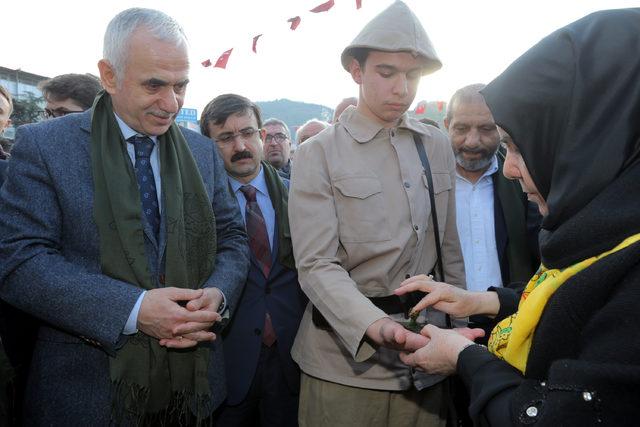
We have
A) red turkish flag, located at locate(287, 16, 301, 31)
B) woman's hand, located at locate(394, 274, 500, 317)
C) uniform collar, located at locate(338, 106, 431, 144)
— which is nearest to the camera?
woman's hand, located at locate(394, 274, 500, 317)

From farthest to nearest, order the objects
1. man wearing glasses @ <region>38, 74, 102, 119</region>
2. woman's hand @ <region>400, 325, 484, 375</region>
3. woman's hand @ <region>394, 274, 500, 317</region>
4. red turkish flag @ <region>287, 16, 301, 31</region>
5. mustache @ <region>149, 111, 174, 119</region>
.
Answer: red turkish flag @ <region>287, 16, 301, 31</region> < man wearing glasses @ <region>38, 74, 102, 119</region> < mustache @ <region>149, 111, 174, 119</region> < woman's hand @ <region>394, 274, 500, 317</region> < woman's hand @ <region>400, 325, 484, 375</region>

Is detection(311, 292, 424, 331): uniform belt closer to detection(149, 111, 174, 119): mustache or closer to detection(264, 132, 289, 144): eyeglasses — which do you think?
detection(149, 111, 174, 119): mustache

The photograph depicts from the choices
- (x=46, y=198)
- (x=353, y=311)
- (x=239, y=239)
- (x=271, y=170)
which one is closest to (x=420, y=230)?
(x=353, y=311)

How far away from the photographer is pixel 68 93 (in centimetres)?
348

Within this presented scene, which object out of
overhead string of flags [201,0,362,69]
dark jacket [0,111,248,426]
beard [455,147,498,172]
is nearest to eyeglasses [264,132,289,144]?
overhead string of flags [201,0,362,69]

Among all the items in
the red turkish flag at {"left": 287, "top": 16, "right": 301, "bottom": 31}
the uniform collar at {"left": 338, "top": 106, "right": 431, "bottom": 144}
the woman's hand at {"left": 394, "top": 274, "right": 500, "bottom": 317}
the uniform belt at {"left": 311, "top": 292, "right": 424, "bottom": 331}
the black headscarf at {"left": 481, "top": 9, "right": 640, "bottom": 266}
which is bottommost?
the uniform belt at {"left": 311, "top": 292, "right": 424, "bottom": 331}

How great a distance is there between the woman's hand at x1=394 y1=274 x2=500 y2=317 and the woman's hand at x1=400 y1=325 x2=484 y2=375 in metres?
0.26

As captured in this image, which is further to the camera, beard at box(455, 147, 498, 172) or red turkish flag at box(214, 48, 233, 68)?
red turkish flag at box(214, 48, 233, 68)

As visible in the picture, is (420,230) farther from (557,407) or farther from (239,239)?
(557,407)

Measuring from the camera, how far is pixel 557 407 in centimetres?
116

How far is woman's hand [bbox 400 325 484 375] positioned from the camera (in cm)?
169

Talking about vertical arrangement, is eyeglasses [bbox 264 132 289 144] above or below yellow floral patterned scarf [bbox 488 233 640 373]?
below

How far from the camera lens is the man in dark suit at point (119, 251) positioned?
1909 millimetres

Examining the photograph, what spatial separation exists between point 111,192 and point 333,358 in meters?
1.27
